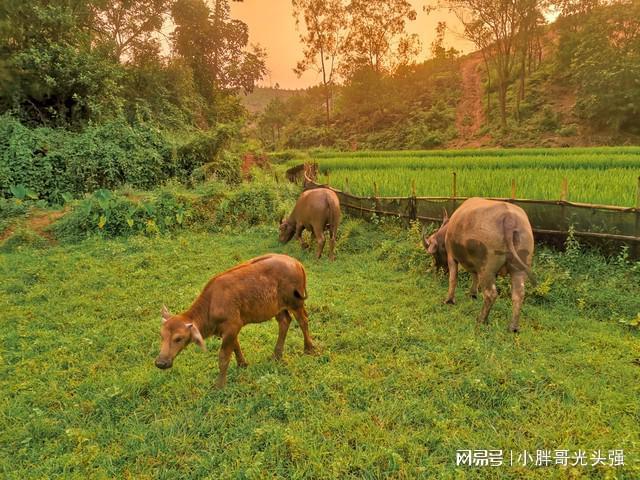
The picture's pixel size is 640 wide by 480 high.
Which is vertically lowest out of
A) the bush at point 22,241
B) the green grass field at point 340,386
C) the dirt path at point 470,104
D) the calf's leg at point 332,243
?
the green grass field at point 340,386

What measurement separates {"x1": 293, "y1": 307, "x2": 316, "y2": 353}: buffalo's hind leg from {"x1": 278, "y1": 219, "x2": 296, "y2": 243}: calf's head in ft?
15.5

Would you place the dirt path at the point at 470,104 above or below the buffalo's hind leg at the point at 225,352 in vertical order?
above

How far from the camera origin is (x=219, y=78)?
21.8 m

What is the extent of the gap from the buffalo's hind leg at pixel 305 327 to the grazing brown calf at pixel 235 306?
0.03 meters

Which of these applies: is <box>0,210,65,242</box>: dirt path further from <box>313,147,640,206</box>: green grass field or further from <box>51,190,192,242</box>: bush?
<box>313,147,640,206</box>: green grass field

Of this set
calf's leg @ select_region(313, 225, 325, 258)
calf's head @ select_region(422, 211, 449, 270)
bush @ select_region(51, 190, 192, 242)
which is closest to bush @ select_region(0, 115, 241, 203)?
bush @ select_region(51, 190, 192, 242)

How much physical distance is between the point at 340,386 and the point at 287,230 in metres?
5.62

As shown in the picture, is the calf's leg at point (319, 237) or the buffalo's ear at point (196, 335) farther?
the calf's leg at point (319, 237)

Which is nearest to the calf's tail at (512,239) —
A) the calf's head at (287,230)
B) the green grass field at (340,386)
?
the green grass field at (340,386)

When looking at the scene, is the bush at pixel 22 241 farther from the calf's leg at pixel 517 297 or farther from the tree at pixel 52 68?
the calf's leg at pixel 517 297

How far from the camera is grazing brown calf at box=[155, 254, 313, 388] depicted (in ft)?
12.0

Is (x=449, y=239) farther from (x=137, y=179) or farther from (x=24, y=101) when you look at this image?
(x=24, y=101)

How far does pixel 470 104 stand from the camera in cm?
3972

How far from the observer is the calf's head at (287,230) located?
917 centimetres
